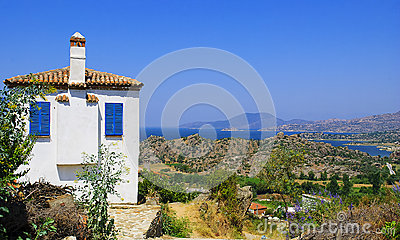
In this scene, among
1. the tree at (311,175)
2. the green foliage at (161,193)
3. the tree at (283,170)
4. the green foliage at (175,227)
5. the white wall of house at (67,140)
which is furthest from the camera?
the tree at (311,175)

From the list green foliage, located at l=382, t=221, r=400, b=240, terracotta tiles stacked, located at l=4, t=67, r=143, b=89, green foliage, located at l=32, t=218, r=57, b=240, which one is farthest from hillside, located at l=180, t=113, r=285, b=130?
green foliage, located at l=32, t=218, r=57, b=240

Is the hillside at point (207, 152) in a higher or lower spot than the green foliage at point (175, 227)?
higher

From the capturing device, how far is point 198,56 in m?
17.5

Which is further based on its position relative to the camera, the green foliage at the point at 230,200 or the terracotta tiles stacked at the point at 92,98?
the green foliage at the point at 230,200

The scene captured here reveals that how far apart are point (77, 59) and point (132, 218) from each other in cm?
628

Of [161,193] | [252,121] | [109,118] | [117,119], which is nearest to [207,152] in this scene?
[252,121]

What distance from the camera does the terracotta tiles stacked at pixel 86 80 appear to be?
11.9 metres

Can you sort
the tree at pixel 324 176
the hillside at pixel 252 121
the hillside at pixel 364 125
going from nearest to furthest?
the hillside at pixel 252 121
the tree at pixel 324 176
the hillside at pixel 364 125

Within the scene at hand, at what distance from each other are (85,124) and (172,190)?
6058 millimetres

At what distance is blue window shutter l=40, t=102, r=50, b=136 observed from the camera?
1186 cm

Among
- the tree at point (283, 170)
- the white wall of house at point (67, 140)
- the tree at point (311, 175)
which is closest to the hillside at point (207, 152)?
the tree at point (311, 175)

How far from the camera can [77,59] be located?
40.0 ft

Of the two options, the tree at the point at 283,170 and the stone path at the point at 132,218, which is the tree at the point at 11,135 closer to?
the stone path at the point at 132,218

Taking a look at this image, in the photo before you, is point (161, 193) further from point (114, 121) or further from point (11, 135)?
point (11, 135)
